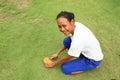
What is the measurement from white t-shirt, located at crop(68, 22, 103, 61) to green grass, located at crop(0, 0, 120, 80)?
31cm

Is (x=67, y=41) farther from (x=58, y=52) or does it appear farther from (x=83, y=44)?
(x=83, y=44)

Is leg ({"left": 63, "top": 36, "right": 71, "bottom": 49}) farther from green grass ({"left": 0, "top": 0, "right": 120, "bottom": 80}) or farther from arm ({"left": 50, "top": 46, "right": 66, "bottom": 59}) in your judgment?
green grass ({"left": 0, "top": 0, "right": 120, "bottom": 80})

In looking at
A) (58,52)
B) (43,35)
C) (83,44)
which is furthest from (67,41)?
(43,35)

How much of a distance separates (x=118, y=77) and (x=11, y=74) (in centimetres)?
132

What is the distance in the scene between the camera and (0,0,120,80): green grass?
10.9 feet

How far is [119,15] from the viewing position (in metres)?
4.29

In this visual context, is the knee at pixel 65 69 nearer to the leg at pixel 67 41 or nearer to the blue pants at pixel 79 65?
the blue pants at pixel 79 65

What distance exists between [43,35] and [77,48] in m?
1.09

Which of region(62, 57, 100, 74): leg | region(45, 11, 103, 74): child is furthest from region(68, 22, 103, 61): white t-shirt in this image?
region(62, 57, 100, 74): leg

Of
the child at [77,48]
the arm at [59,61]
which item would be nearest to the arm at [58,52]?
the child at [77,48]

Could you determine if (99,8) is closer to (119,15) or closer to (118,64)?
(119,15)

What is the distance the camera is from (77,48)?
2.94 meters

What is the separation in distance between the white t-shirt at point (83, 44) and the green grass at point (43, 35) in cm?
31

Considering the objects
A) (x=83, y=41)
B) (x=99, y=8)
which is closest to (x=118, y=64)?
(x=83, y=41)
